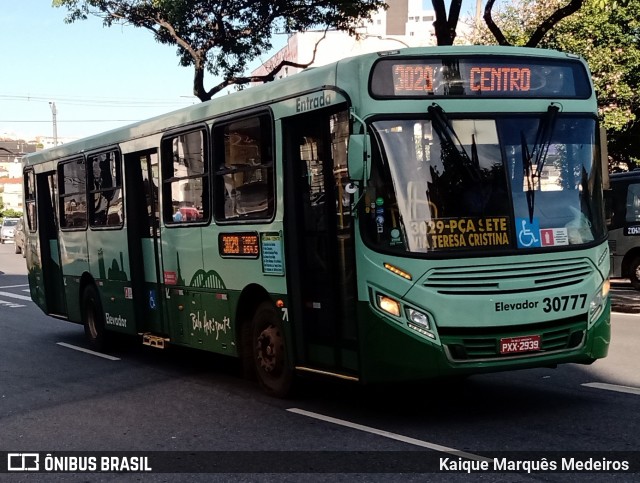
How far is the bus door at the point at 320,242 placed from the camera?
787cm

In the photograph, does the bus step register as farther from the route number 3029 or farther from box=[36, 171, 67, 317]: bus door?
the route number 3029

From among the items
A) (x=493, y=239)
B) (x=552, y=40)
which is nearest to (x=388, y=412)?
(x=493, y=239)

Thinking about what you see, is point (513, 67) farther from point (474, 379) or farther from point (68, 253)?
point (68, 253)

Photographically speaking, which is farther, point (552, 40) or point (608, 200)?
point (552, 40)

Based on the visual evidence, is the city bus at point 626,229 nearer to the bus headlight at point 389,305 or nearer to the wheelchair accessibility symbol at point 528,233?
the wheelchair accessibility symbol at point 528,233

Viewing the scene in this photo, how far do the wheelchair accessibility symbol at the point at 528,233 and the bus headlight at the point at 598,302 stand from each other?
2.40 feet

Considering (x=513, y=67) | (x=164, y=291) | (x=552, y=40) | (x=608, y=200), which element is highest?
(x=552, y=40)

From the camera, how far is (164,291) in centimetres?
1133

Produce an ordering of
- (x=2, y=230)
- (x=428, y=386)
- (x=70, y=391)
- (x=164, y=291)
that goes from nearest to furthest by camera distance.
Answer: (x=428, y=386) → (x=70, y=391) → (x=164, y=291) → (x=2, y=230)

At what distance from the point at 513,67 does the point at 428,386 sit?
10.8 feet

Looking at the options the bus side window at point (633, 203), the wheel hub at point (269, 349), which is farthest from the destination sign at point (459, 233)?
the bus side window at point (633, 203)

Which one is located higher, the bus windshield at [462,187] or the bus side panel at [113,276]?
the bus windshield at [462,187]

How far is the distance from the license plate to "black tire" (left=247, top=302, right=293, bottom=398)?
7.25 ft

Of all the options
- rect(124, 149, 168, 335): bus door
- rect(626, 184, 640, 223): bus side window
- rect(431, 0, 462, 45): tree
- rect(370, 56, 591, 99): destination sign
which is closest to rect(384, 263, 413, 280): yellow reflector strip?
rect(370, 56, 591, 99): destination sign
